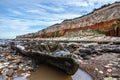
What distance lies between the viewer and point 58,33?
59656 mm

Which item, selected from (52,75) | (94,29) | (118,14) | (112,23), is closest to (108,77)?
(52,75)

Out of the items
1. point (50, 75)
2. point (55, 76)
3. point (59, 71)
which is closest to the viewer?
point (55, 76)

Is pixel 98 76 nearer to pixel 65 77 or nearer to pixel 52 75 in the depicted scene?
pixel 65 77

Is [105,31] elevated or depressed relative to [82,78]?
elevated

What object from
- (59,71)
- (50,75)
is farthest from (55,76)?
(59,71)

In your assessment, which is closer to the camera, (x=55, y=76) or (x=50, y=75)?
(x=55, y=76)

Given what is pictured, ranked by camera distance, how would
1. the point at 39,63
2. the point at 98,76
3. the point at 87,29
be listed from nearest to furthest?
the point at 98,76
the point at 39,63
the point at 87,29

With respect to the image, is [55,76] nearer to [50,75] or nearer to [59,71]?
[50,75]

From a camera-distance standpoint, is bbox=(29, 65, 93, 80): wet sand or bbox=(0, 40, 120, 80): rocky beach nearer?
bbox=(29, 65, 93, 80): wet sand

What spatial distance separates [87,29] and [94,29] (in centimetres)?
342

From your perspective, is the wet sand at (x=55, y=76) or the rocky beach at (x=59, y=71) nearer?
the wet sand at (x=55, y=76)

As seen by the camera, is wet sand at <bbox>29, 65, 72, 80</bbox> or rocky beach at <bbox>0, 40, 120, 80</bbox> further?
rocky beach at <bbox>0, 40, 120, 80</bbox>

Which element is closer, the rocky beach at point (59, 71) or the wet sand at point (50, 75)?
the wet sand at point (50, 75)

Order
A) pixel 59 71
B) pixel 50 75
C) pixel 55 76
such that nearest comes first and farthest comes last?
pixel 55 76
pixel 50 75
pixel 59 71
